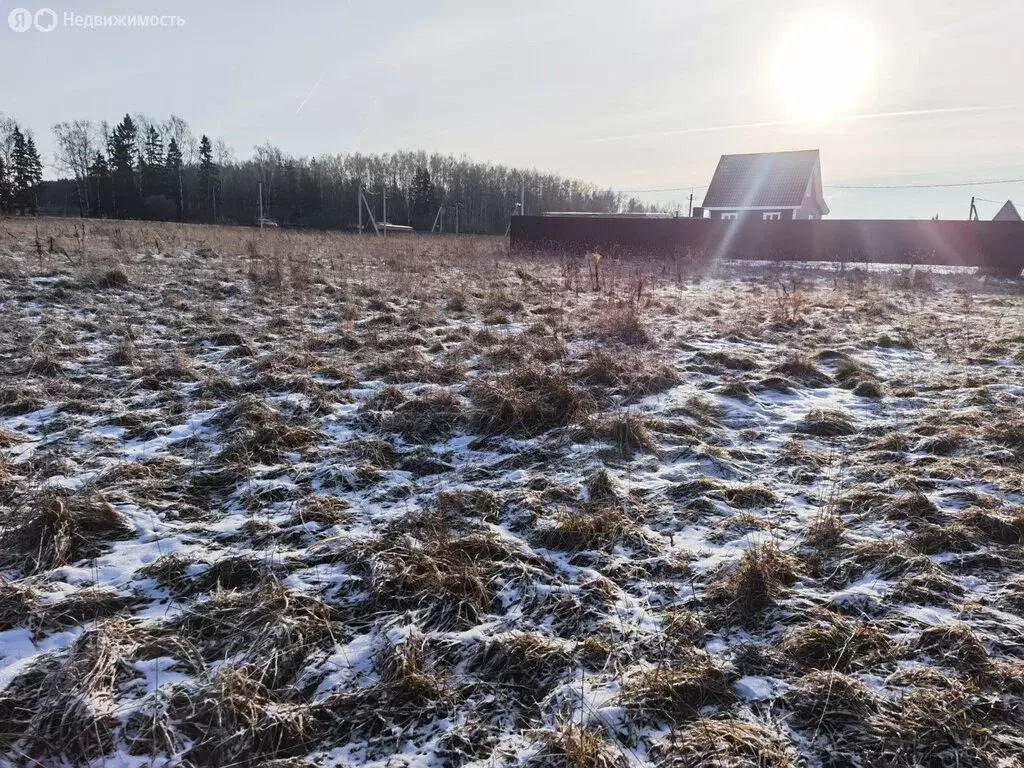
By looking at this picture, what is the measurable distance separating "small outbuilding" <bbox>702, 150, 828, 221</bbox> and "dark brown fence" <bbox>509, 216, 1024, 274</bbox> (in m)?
15.5

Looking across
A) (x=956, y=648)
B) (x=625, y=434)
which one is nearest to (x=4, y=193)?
(x=625, y=434)

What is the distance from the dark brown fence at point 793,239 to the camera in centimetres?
1739

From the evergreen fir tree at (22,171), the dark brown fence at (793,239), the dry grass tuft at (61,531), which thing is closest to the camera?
the dry grass tuft at (61,531)

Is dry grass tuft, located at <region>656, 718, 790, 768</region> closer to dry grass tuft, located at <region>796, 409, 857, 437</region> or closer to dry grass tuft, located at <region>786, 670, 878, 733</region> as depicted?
dry grass tuft, located at <region>786, 670, 878, 733</region>

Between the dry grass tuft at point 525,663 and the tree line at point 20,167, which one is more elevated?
the tree line at point 20,167

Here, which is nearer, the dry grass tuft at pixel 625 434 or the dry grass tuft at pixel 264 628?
the dry grass tuft at pixel 264 628

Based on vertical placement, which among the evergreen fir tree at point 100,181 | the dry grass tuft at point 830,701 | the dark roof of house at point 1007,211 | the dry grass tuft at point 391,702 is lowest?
the dry grass tuft at point 391,702

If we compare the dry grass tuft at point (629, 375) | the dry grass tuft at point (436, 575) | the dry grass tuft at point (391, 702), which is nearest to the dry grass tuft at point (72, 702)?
the dry grass tuft at point (391, 702)

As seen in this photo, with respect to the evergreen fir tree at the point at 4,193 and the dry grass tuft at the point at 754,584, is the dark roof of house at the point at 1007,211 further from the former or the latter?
the evergreen fir tree at the point at 4,193

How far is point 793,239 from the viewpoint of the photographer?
1944 centimetres

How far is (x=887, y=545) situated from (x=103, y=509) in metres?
4.16

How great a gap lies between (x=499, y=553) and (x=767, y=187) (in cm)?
3738

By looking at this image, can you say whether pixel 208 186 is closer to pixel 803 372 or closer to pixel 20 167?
pixel 20 167

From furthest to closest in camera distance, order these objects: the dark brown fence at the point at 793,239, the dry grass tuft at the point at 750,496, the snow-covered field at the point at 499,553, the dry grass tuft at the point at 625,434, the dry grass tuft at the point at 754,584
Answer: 1. the dark brown fence at the point at 793,239
2. the dry grass tuft at the point at 625,434
3. the dry grass tuft at the point at 750,496
4. the dry grass tuft at the point at 754,584
5. the snow-covered field at the point at 499,553
